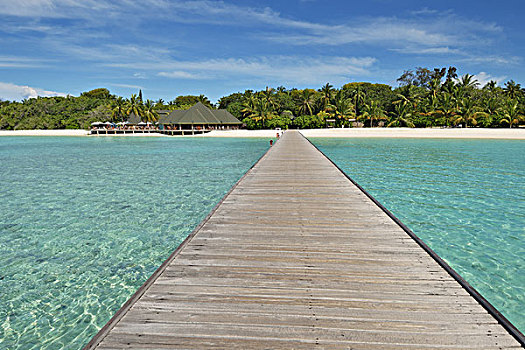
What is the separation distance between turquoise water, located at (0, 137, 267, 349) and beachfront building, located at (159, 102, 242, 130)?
138 ft

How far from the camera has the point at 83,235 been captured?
25.6ft

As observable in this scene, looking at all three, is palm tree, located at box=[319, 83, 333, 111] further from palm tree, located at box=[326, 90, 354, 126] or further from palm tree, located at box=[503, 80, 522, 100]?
palm tree, located at box=[503, 80, 522, 100]

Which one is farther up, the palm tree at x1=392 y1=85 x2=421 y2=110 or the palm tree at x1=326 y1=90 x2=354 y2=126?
the palm tree at x1=392 y1=85 x2=421 y2=110

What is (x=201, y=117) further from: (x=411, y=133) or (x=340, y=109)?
(x=411, y=133)

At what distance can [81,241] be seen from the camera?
7410 millimetres

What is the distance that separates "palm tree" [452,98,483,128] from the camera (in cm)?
4850

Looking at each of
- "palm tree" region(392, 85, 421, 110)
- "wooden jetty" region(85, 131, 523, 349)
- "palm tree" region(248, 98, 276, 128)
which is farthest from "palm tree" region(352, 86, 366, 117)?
"wooden jetty" region(85, 131, 523, 349)

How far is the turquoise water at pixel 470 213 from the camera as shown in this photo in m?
5.53

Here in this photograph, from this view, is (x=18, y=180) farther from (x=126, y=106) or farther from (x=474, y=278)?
(x=126, y=106)

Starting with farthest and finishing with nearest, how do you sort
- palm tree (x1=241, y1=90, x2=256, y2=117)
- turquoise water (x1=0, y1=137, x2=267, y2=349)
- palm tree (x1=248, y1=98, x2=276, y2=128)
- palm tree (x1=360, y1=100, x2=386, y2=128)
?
palm tree (x1=241, y1=90, x2=256, y2=117)
palm tree (x1=248, y1=98, x2=276, y2=128)
palm tree (x1=360, y1=100, x2=386, y2=128)
turquoise water (x1=0, y1=137, x2=267, y2=349)

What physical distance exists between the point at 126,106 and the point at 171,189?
6009cm

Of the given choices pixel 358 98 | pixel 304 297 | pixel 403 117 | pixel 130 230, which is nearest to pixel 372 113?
pixel 403 117

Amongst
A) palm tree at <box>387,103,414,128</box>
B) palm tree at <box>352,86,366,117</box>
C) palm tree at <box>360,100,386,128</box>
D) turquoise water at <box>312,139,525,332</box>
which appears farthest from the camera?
palm tree at <box>352,86,366,117</box>

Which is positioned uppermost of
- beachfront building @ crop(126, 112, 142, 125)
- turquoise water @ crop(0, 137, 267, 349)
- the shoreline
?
beachfront building @ crop(126, 112, 142, 125)
